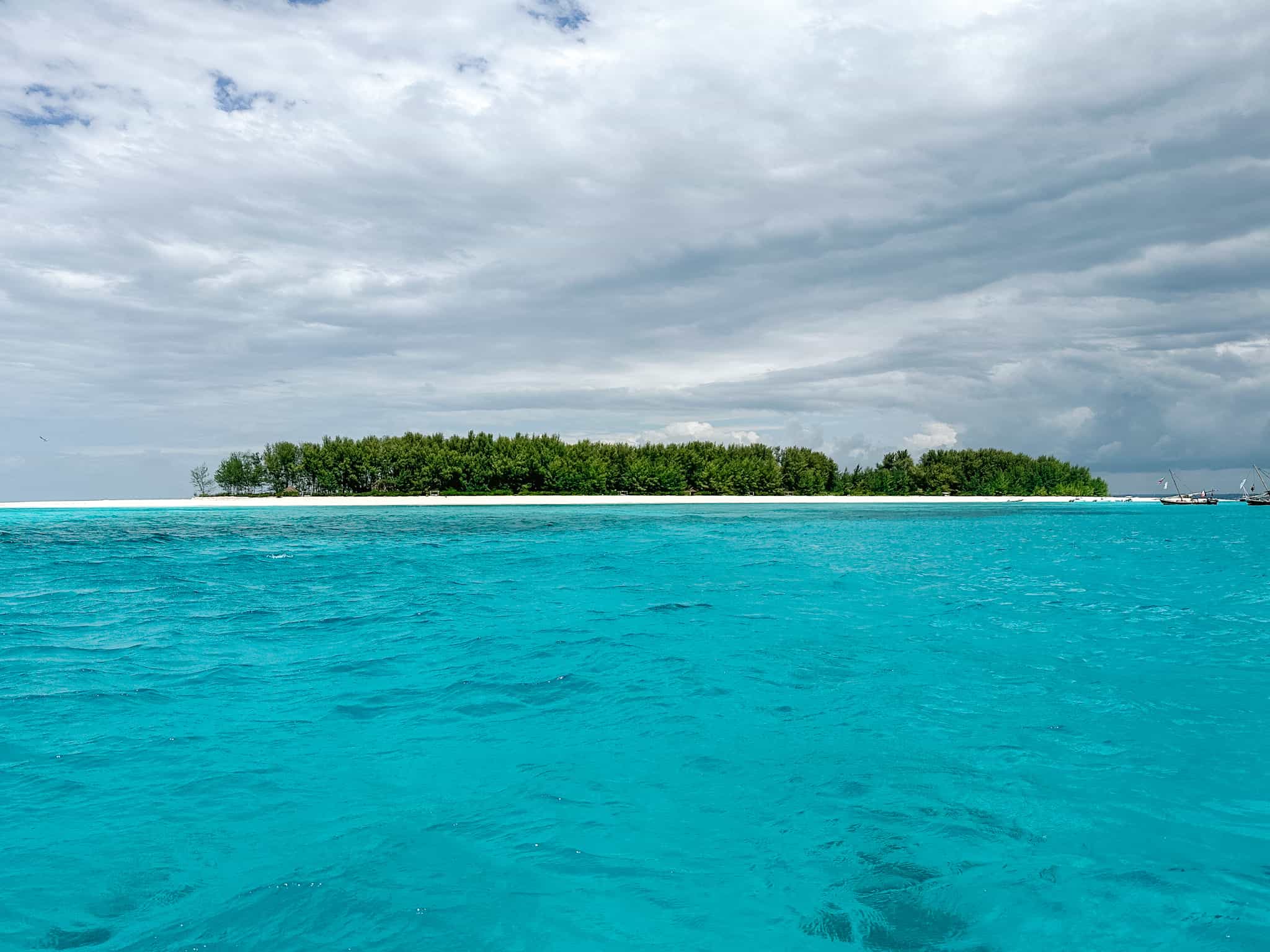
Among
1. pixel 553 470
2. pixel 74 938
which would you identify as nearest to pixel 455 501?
pixel 553 470

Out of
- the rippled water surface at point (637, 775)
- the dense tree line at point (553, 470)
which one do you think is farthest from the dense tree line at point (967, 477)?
the rippled water surface at point (637, 775)

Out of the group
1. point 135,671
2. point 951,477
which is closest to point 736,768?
point 135,671

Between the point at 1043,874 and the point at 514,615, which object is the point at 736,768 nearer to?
the point at 1043,874

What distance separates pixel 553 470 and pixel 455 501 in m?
18.5

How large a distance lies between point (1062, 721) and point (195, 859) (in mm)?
10574

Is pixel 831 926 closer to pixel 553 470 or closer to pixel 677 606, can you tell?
pixel 677 606

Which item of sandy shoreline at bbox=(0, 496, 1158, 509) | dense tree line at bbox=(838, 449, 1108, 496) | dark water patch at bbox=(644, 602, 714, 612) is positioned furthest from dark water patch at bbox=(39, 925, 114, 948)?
dense tree line at bbox=(838, 449, 1108, 496)

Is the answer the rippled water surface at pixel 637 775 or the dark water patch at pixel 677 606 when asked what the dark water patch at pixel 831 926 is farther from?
the dark water patch at pixel 677 606

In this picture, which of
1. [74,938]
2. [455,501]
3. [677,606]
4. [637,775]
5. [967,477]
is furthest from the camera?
[967,477]

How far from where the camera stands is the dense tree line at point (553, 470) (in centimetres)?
11619

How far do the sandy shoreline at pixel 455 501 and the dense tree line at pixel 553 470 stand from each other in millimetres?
4219

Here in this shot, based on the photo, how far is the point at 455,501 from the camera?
4338 inches

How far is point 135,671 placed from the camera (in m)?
13.5

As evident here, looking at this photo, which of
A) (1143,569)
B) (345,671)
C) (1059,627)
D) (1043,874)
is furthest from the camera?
(1143,569)
